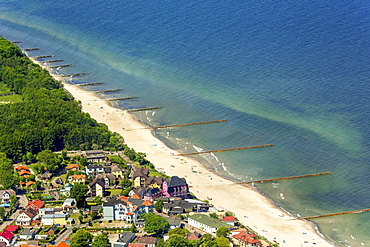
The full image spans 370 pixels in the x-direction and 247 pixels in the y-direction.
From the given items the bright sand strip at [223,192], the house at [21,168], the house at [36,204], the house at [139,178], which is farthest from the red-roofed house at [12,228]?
the bright sand strip at [223,192]

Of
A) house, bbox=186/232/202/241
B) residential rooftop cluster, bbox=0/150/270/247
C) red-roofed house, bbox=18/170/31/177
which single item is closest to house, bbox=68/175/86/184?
residential rooftop cluster, bbox=0/150/270/247

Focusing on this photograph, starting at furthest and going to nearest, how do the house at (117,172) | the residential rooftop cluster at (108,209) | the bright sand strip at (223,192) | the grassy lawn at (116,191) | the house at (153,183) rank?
the house at (117,172) → the house at (153,183) → the grassy lawn at (116,191) → the bright sand strip at (223,192) → the residential rooftop cluster at (108,209)

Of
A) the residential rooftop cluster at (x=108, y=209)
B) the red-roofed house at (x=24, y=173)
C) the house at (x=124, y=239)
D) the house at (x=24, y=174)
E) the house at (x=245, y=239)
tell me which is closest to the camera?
the house at (x=124, y=239)

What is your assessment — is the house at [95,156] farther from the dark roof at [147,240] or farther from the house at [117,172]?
the dark roof at [147,240]

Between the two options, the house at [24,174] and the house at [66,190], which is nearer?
the house at [66,190]

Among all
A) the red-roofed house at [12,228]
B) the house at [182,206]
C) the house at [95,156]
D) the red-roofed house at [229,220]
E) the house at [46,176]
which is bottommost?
the red-roofed house at [12,228]

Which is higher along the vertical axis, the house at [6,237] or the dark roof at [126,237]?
the dark roof at [126,237]

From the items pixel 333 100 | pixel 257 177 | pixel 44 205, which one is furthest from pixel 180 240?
pixel 333 100
